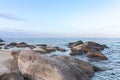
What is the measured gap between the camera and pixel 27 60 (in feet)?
42.0

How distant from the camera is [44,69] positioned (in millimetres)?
11852

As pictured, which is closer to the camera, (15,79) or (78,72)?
(15,79)

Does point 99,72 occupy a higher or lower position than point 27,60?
lower

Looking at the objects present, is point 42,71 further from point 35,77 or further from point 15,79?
point 15,79

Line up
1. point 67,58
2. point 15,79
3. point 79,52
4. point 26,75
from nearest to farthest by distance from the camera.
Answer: point 15,79
point 26,75
point 67,58
point 79,52

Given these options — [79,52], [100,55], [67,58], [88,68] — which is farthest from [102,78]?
[79,52]

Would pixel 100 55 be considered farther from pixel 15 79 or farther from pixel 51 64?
pixel 15 79

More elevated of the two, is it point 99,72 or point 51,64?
point 51,64

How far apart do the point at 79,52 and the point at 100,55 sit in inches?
256

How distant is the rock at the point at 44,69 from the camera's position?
11578mm

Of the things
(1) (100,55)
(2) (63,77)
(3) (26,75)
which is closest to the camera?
(2) (63,77)

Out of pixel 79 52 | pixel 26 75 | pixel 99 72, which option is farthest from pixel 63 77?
pixel 79 52

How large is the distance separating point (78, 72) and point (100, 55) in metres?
13.1

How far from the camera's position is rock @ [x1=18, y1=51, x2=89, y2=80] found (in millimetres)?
11578
